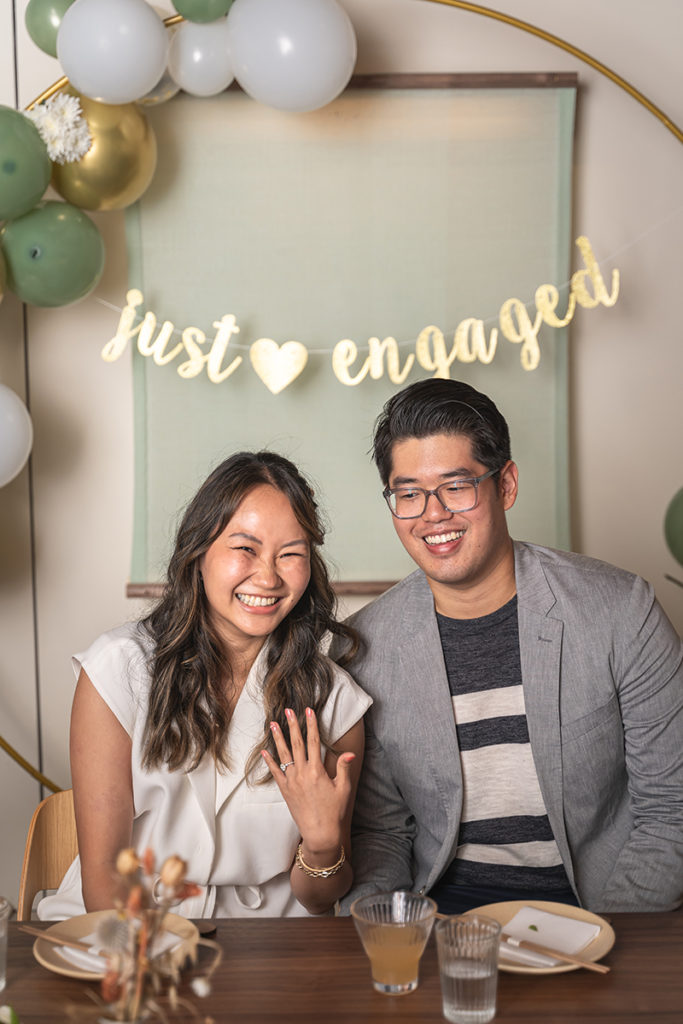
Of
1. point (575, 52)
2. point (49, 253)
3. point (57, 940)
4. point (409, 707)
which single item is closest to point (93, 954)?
point (57, 940)

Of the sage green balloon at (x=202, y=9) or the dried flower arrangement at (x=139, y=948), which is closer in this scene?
the dried flower arrangement at (x=139, y=948)

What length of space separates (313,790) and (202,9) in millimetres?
2133

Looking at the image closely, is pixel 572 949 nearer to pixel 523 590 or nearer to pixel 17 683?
pixel 523 590

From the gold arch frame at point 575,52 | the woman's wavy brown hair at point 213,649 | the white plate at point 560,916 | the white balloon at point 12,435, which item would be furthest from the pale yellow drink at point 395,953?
the gold arch frame at point 575,52

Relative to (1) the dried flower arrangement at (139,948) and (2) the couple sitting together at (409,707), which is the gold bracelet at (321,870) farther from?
(1) the dried flower arrangement at (139,948)

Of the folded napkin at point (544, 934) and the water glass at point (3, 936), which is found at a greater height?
the water glass at point (3, 936)

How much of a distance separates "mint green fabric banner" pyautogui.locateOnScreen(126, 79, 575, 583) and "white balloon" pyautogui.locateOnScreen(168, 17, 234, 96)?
0.31m

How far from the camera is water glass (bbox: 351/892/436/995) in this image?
134cm

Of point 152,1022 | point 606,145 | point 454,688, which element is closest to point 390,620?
point 454,688

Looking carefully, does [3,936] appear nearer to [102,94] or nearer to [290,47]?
[102,94]

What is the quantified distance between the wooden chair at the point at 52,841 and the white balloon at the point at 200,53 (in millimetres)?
1975

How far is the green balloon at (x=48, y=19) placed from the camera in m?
2.86

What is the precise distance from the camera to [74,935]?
1491mm

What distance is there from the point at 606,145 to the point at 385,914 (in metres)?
2.75
